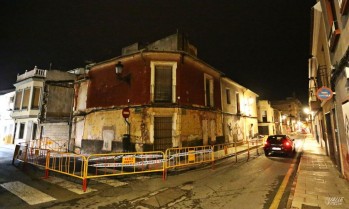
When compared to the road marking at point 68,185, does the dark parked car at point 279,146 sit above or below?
above

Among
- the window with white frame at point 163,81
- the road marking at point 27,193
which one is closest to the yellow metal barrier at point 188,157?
the window with white frame at point 163,81

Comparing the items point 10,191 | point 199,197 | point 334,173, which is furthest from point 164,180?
point 334,173

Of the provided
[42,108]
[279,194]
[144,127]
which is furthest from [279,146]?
[42,108]

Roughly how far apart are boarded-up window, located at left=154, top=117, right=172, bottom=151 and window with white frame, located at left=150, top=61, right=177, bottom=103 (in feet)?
4.54

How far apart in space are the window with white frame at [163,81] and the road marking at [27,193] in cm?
828

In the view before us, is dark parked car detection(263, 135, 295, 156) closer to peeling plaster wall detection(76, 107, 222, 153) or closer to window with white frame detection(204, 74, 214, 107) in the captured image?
peeling plaster wall detection(76, 107, 222, 153)

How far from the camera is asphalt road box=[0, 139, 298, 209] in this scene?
512 cm

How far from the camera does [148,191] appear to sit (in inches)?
248

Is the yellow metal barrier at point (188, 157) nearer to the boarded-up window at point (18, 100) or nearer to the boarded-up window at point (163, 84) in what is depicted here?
the boarded-up window at point (163, 84)

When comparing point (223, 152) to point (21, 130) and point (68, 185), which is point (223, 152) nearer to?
point (68, 185)

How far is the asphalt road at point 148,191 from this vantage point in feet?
16.8

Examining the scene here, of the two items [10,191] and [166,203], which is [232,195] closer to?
[166,203]

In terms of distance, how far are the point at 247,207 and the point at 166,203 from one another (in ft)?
6.81

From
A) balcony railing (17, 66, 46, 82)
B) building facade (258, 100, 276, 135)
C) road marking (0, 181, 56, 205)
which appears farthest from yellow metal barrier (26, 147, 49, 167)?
building facade (258, 100, 276, 135)
